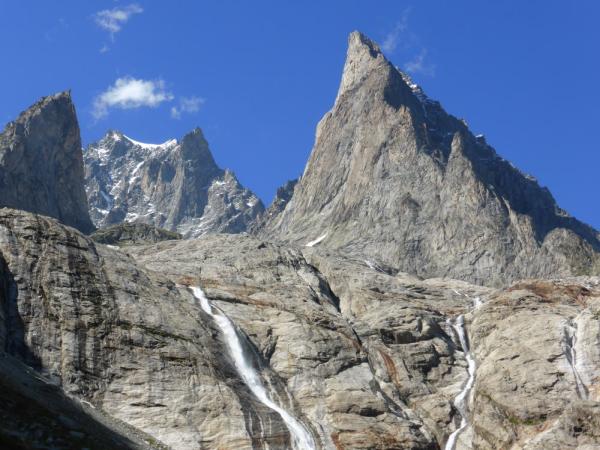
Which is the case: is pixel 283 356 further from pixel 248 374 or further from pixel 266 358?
pixel 248 374

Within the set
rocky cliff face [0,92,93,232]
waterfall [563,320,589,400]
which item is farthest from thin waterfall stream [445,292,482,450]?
rocky cliff face [0,92,93,232]

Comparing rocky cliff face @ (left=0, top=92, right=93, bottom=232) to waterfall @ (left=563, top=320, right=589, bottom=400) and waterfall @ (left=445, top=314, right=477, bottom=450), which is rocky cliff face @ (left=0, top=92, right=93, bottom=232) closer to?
waterfall @ (left=445, top=314, right=477, bottom=450)

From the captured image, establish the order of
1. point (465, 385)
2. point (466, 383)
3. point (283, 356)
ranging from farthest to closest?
1. point (466, 383)
2. point (465, 385)
3. point (283, 356)

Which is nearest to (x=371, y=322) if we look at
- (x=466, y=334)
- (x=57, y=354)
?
(x=466, y=334)

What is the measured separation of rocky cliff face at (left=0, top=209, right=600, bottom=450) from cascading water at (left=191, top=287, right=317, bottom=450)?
0.32 m

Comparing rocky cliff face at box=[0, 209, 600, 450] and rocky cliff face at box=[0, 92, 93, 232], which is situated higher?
rocky cliff face at box=[0, 92, 93, 232]

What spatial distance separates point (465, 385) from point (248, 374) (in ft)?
61.4

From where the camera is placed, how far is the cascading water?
5575 centimetres

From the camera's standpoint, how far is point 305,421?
58.4 m

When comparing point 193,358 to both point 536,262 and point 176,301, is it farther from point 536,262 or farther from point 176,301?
point 536,262

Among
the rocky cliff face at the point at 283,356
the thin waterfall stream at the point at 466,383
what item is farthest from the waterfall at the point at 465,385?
the rocky cliff face at the point at 283,356

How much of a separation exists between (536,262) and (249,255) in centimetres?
11524

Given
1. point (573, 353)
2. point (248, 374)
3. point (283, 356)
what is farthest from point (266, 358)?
point (573, 353)

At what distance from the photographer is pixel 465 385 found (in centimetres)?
6862
